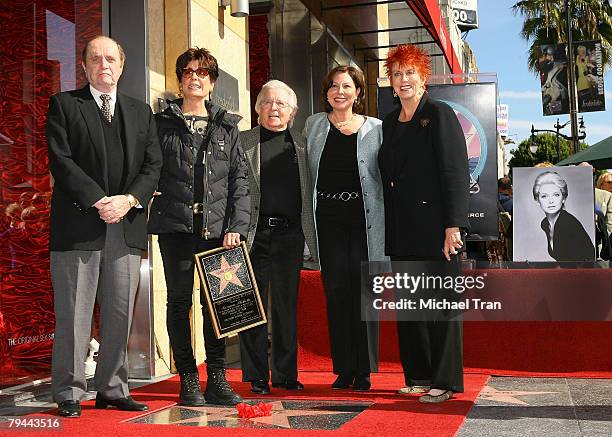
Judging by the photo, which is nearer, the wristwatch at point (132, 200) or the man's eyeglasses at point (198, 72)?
the wristwatch at point (132, 200)

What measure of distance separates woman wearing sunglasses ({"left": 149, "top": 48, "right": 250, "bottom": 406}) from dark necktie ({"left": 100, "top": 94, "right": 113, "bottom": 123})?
0.36 metres

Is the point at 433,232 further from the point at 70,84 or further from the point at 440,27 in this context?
the point at 440,27

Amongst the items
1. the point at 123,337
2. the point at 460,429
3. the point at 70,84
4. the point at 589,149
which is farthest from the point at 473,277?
the point at 589,149

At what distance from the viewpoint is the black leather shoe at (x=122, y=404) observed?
15.4ft

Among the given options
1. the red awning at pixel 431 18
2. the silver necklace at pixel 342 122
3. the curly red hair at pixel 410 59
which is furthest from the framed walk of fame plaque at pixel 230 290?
the red awning at pixel 431 18

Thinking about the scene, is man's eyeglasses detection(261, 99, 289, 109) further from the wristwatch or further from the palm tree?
the palm tree

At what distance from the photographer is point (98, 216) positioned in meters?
4.57

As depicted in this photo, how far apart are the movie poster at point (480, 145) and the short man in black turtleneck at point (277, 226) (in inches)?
101

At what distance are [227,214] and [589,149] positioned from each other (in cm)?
590

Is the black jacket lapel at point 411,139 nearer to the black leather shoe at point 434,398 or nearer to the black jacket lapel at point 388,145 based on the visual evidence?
the black jacket lapel at point 388,145

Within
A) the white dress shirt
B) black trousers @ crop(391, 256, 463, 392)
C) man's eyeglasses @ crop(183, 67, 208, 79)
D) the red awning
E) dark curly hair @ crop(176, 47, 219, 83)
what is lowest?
black trousers @ crop(391, 256, 463, 392)

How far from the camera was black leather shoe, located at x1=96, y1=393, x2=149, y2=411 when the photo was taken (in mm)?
4703

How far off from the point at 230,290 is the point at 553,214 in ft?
9.17
